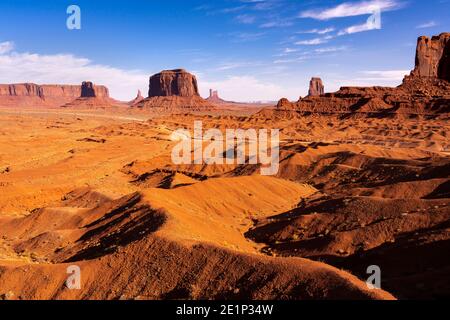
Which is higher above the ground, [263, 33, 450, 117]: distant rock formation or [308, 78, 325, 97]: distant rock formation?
[308, 78, 325, 97]: distant rock formation

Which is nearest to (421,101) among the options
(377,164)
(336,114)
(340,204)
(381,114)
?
(381,114)

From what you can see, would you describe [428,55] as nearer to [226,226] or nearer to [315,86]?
[315,86]

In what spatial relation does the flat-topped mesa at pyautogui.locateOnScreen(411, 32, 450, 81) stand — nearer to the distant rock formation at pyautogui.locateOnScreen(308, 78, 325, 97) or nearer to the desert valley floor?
the distant rock formation at pyautogui.locateOnScreen(308, 78, 325, 97)

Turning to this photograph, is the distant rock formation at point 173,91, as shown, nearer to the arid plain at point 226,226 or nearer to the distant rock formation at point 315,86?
the distant rock formation at point 315,86

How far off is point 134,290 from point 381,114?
284 ft

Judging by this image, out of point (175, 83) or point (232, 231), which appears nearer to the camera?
point (232, 231)

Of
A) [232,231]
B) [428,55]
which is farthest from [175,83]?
[232,231]

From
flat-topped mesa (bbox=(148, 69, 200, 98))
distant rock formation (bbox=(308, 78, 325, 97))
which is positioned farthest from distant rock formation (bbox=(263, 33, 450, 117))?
flat-topped mesa (bbox=(148, 69, 200, 98))

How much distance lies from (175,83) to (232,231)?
17715 cm

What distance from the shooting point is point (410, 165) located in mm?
30000

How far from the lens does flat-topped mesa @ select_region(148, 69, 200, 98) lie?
187 m

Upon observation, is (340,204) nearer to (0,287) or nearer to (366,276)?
(366,276)

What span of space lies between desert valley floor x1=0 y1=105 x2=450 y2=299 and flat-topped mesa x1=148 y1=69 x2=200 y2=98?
150357 millimetres

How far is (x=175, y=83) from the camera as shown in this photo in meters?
189
